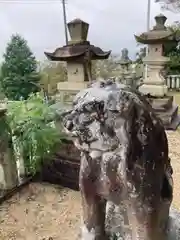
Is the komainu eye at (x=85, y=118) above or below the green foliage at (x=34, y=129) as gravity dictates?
above

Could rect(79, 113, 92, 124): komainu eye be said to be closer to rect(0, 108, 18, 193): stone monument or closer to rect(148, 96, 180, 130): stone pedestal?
rect(0, 108, 18, 193): stone monument

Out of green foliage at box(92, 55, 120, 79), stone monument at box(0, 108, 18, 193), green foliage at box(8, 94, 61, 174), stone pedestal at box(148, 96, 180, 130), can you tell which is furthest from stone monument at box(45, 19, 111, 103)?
green foliage at box(92, 55, 120, 79)

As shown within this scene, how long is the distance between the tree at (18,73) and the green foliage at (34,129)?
19.4ft

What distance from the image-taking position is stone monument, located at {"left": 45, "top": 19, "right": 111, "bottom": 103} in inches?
125

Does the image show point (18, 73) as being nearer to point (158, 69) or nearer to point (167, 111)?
point (158, 69)

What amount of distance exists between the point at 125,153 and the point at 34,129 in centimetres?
216

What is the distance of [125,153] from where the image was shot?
28.6 inches

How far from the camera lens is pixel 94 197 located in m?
0.88

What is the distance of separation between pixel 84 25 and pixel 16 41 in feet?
22.3

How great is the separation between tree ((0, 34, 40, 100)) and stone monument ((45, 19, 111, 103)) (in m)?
5.50

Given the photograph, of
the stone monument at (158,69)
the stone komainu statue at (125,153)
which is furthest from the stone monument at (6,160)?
the stone monument at (158,69)

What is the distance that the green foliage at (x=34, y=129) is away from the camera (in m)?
2.81

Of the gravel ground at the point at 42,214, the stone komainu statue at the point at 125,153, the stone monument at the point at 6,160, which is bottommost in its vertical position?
the gravel ground at the point at 42,214

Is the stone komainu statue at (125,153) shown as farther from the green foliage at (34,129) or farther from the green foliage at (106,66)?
the green foliage at (106,66)
